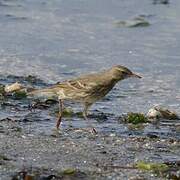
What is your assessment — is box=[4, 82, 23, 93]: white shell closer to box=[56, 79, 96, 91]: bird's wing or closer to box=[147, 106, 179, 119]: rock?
box=[56, 79, 96, 91]: bird's wing

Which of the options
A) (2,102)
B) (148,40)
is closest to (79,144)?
(2,102)

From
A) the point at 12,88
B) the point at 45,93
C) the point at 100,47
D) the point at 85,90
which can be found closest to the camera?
the point at 85,90

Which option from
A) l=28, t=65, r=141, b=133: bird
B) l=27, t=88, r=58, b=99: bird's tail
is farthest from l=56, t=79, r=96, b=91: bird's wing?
l=27, t=88, r=58, b=99: bird's tail

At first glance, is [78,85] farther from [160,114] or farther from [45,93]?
[160,114]

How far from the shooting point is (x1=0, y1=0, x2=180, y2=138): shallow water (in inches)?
500

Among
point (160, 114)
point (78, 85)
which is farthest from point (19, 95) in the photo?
point (160, 114)

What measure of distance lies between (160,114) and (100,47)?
462 cm

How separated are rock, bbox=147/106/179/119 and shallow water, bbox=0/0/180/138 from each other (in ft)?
0.60

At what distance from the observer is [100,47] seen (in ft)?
52.0

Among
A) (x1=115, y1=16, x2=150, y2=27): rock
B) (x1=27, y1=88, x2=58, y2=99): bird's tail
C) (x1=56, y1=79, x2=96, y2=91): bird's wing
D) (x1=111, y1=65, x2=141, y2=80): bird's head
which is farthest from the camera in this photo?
(x1=115, y1=16, x2=150, y2=27): rock

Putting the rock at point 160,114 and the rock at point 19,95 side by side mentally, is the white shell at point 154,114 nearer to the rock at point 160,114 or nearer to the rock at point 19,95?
the rock at point 160,114

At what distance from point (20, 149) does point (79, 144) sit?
0.80 m

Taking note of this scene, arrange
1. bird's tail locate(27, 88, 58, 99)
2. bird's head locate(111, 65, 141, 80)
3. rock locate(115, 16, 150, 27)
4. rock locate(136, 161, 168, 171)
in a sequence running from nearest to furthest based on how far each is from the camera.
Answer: rock locate(136, 161, 168, 171), bird's tail locate(27, 88, 58, 99), bird's head locate(111, 65, 141, 80), rock locate(115, 16, 150, 27)

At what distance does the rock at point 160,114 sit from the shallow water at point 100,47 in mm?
183
